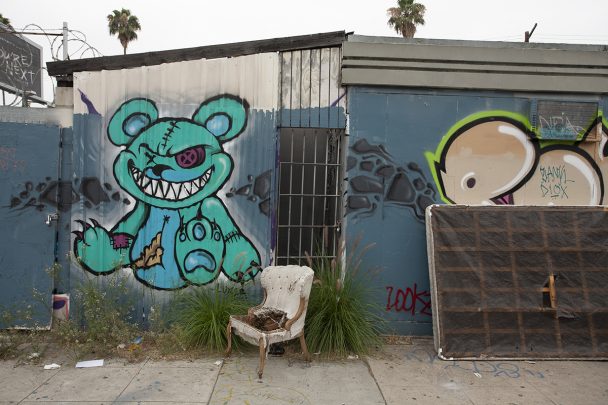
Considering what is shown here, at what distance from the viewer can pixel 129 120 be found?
17.5ft

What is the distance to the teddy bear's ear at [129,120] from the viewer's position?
532cm

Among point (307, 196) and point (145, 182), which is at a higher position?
point (145, 182)

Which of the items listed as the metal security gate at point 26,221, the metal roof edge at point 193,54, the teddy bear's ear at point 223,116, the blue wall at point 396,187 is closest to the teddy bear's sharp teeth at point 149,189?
the teddy bear's ear at point 223,116

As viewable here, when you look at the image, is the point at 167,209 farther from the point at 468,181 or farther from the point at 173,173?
the point at 468,181

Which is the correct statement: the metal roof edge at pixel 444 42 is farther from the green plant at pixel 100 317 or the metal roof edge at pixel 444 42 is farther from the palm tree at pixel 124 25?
the palm tree at pixel 124 25

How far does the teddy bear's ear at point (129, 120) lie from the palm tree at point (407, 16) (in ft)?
78.1

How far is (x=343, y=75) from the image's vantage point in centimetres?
531

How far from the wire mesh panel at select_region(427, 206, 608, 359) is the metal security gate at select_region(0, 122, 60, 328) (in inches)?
179

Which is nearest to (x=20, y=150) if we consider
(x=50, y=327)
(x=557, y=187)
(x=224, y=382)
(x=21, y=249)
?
(x=21, y=249)

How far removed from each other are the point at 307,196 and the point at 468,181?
202 cm

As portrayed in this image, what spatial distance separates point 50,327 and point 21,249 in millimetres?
987

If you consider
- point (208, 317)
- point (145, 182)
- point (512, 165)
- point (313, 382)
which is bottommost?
point (313, 382)

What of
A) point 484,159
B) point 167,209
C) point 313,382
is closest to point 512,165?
point 484,159

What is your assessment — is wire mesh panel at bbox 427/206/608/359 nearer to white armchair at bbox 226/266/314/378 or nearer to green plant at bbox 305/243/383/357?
green plant at bbox 305/243/383/357
